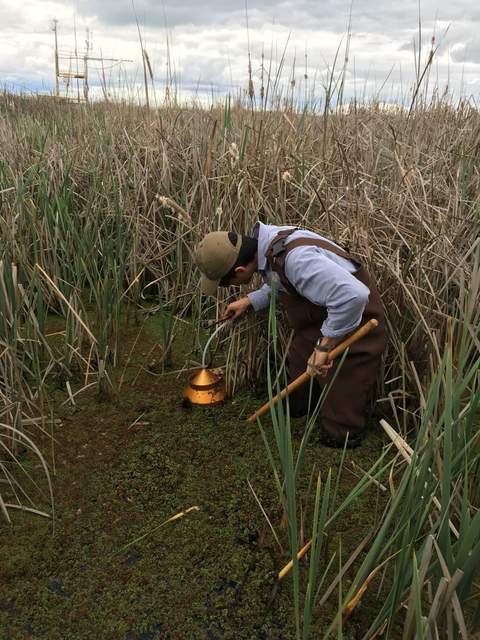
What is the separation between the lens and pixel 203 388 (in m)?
2.04

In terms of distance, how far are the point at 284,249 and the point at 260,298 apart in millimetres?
312

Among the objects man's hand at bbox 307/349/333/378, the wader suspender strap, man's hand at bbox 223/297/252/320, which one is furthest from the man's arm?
man's hand at bbox 307/349/333/378

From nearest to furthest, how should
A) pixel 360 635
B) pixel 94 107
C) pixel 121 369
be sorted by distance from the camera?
pixel 360 635, pixel 121 369, pixel 94 107

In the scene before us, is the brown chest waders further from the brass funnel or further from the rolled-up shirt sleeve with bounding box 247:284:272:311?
the brass funnel

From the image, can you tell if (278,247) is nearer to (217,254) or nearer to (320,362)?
(217,254)

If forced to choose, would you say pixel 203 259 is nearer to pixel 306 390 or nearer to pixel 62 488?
pixel 306 390

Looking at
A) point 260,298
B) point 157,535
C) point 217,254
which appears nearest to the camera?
point 157,535

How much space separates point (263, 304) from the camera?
1981mm

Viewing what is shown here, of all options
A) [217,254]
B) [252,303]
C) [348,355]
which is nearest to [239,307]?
[252,303]

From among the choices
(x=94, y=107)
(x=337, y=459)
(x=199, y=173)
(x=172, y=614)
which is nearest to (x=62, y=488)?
(x=172, y=614)

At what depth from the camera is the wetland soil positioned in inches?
48.0

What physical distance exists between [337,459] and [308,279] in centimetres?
65

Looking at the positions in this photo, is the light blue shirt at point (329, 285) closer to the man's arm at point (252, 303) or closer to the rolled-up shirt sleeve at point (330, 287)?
the rolled-up shirt sleeve at point (330, 287)

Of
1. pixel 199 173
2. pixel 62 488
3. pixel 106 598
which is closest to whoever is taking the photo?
pixel 106 598
